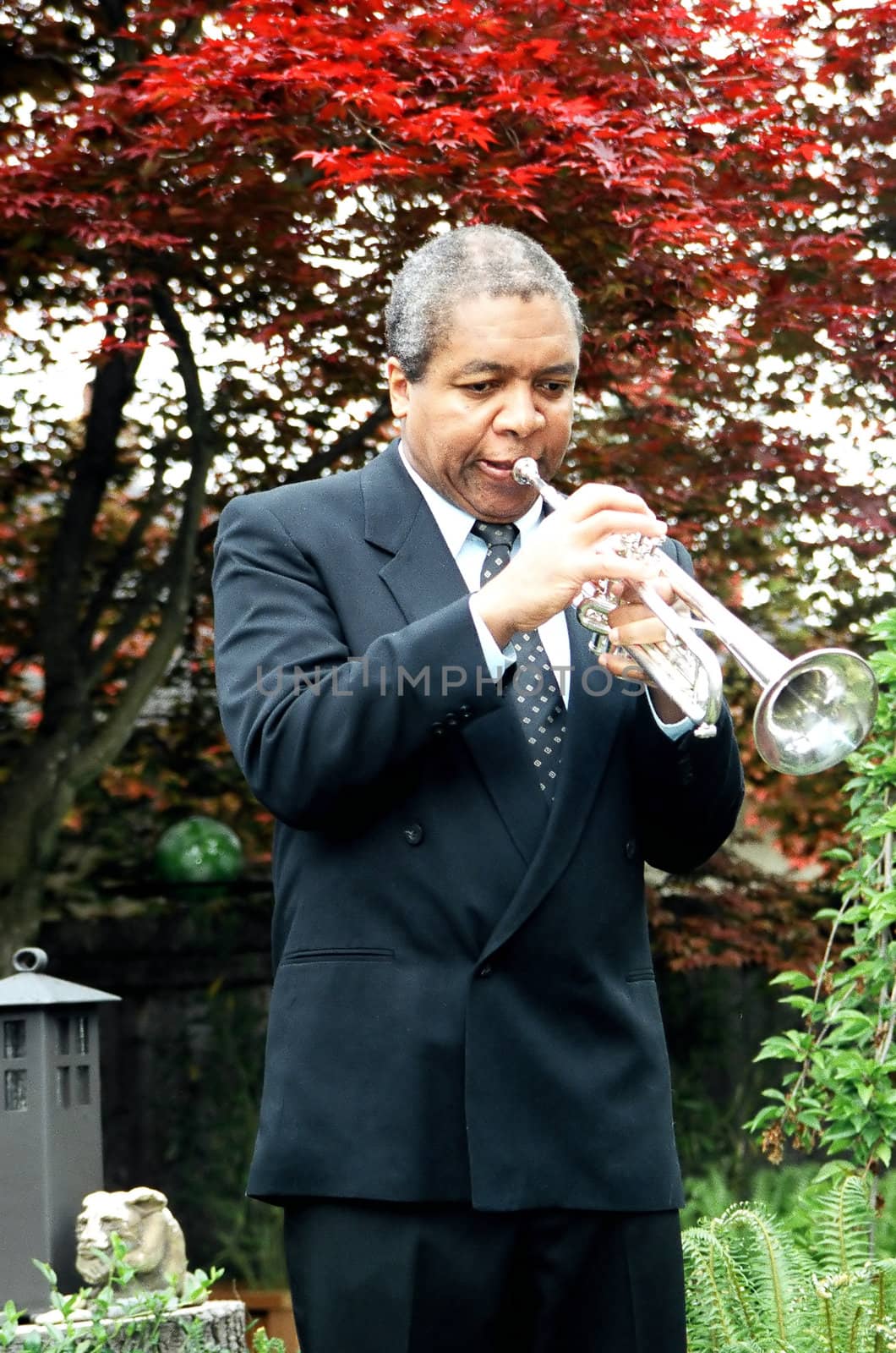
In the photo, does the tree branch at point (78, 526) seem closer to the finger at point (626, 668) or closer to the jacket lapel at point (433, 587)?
the jacket lapel at point (433, 587)

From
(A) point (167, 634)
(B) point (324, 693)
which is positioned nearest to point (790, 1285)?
(B) point (324, 693)

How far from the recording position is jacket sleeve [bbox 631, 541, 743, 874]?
6.98 ft

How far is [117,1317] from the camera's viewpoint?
3.88m

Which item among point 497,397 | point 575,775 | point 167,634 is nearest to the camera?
point 575,775

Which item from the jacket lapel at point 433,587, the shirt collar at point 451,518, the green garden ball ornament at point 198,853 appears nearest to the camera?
the jacket lapel at point 433,587

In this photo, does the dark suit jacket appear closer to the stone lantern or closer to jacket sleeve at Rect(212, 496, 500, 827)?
jacket sleeve at Rect(212, 496, 500, 827)

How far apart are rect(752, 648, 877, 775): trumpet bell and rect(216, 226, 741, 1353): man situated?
0.29ft

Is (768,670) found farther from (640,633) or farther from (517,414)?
(517,414)

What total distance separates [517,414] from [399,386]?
0.25 meters

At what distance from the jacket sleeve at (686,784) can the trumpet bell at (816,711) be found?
6cm

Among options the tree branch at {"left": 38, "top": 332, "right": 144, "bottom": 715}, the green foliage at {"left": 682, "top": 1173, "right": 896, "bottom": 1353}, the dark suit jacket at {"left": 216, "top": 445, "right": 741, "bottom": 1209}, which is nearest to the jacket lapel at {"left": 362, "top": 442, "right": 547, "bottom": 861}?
the dark suit jacket at {"left": 216, "top": 445, "right": 741, "bottom": 1209}

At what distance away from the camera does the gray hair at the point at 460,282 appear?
2191 mm

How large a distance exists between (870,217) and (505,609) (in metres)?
4.46

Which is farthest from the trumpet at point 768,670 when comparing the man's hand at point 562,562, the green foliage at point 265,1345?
the green foliage at point 265,1345
